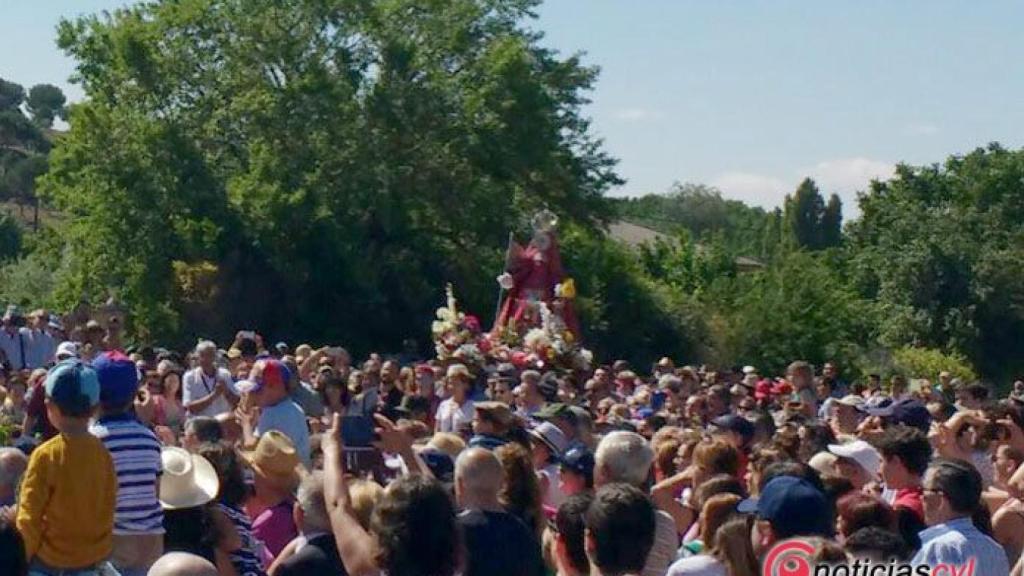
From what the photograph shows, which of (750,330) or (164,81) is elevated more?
(164,81)

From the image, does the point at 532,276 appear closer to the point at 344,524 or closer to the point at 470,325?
the point at 470,325

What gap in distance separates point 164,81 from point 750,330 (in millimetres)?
15197

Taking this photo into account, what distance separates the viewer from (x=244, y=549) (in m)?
7.04

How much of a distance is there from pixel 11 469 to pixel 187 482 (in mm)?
1136

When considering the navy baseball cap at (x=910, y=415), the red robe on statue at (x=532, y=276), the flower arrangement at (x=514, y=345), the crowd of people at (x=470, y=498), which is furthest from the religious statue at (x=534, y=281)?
the crowd of people at (x=470, y=498)

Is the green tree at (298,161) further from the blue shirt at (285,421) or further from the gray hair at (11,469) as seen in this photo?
the gray hair at (11,469)

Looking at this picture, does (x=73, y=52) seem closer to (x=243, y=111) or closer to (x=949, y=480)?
(x=243, y=111)

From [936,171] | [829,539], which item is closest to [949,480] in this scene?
[829,539]

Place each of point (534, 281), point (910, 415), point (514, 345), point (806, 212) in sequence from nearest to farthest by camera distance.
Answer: point (910, 415) → point (514, 345) → point (534, 281) → point (806, 212)

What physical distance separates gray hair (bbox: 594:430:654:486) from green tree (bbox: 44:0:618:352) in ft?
92.8

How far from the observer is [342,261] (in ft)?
121

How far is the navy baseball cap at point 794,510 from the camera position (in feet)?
20.6

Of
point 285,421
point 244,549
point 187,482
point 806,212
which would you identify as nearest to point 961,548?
point 244,549

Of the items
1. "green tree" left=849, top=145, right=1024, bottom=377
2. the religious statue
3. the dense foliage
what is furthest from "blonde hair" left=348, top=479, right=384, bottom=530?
"green tree" left=849, top=145, right=1024, bottom=377
